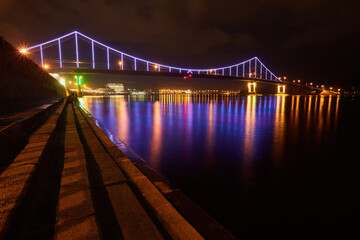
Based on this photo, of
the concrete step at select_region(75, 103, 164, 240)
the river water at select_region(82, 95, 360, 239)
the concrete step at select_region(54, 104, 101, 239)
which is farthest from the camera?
the river water at select_region(82, 95, 360, 239)

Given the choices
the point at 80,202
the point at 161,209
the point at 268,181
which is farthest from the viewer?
the point at 268,181

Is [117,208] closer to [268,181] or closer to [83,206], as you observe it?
[83,206]

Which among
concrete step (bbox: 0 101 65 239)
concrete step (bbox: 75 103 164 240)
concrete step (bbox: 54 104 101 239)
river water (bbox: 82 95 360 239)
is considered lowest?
river water (bbox: 82 95 360 239)

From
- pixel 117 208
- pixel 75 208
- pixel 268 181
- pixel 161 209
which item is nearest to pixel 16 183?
pixel 75 208

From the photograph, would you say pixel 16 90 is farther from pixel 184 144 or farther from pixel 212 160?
pixel 212 160

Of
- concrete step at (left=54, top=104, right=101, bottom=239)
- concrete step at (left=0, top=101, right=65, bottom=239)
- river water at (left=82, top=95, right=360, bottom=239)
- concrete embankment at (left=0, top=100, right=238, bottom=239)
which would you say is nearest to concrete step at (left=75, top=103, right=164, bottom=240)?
concrete embankment at (left=0, top=100, right=238, bottom=239)

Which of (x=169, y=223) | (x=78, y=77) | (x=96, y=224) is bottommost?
(x=169, y=223)

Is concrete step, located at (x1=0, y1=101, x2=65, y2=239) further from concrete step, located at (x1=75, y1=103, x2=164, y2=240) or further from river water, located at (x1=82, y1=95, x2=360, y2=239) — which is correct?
river water, located at (x1=82, y1=95, x2=360, y2=239)

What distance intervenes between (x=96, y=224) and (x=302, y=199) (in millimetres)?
2900

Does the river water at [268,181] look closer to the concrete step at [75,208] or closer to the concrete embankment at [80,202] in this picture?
the concrete embankment at [80,202]

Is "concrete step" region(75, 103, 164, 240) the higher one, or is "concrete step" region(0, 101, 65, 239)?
"concrete step" region(0, 101, 65, 239)

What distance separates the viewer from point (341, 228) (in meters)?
2.28

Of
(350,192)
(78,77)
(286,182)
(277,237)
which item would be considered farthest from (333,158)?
(78,77)

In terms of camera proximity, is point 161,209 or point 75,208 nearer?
point 75,208
